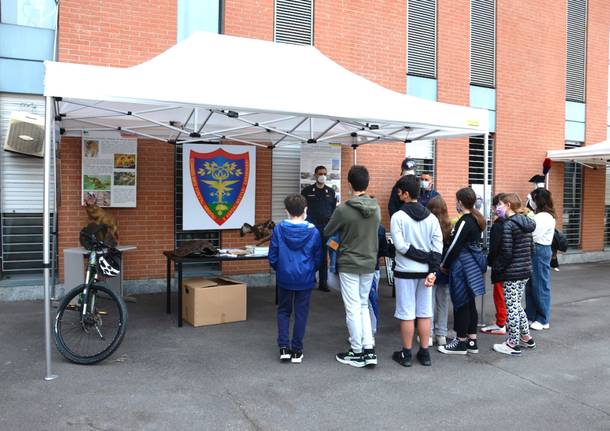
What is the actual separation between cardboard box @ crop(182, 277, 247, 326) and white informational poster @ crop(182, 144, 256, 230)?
71.5 inches

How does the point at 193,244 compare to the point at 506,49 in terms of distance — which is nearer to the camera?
the point at 193,244

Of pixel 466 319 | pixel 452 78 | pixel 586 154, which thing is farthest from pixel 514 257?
pixel 586 154

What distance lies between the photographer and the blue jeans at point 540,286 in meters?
6.36

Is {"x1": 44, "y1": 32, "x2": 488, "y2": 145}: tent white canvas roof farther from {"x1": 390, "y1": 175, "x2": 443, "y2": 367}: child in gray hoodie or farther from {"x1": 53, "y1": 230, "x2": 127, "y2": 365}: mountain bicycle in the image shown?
{"x1": 53, "y1": 230, "x2": 127, "y2": 365}: mountain bicycle

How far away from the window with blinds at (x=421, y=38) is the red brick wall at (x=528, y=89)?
181 cm

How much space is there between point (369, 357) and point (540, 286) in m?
2.73

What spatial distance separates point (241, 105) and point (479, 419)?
3.45 meters

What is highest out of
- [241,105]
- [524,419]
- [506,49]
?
[506,49]

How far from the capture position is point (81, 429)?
3.57 m

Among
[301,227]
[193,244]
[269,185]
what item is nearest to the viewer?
[301,227]

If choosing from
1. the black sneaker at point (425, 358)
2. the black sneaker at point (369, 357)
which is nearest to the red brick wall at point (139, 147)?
the black sneaker at point (369, 357)

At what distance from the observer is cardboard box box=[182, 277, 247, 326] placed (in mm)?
6195

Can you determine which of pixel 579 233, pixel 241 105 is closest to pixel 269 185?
pixel 241 105

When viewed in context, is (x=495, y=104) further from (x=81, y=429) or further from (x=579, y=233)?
(x=81, y=429)
